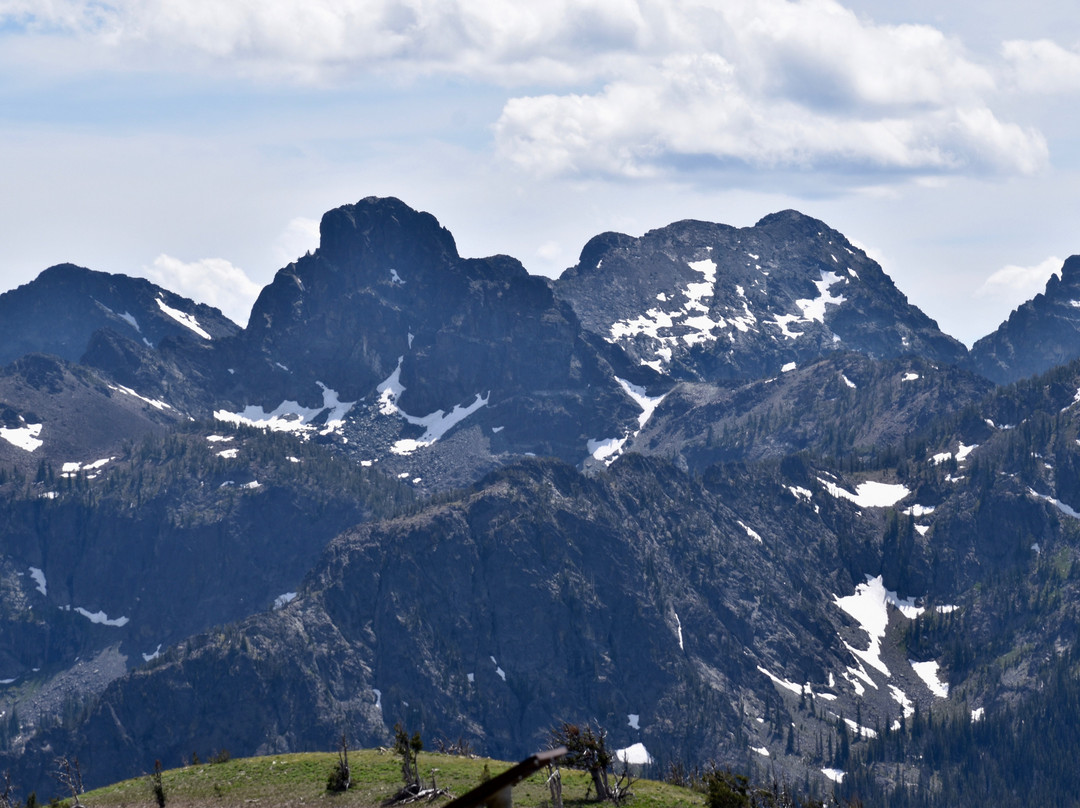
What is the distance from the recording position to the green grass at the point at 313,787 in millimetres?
125688

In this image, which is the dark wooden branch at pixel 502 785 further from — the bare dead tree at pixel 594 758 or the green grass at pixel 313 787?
the bare dead tree at pixel 594 758

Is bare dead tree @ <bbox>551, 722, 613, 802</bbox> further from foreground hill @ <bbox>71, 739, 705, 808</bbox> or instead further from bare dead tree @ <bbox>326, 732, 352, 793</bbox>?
bare dead tree @ <bbox>326, 732, 352, 793</bbox>

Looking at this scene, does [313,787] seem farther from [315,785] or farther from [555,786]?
[555,786]

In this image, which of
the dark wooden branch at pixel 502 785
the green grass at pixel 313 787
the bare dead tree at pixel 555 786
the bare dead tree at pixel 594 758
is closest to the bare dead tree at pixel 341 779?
the green grass at pixel 313 787

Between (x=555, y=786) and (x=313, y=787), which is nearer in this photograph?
(x=555, y=786)

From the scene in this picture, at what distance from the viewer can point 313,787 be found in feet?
427

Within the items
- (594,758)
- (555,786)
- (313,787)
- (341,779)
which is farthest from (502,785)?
(313,787)

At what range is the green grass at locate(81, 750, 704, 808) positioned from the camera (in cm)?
12569

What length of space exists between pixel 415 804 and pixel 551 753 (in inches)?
3278

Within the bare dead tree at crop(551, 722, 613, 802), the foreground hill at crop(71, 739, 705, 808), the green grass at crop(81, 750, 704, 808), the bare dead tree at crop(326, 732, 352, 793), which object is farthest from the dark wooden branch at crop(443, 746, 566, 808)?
the bare dead tree at crop(326, 732, 352, 793)

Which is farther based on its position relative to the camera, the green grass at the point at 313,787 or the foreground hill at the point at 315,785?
the foreground hill at the point at 315,785

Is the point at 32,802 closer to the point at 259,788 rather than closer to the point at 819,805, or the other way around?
the point at 259,788

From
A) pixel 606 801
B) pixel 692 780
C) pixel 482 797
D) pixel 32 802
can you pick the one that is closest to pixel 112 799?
pixel 32 802

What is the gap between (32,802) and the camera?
127m
